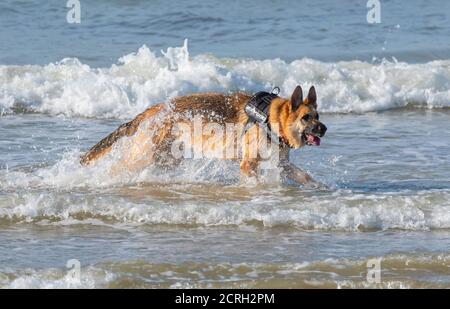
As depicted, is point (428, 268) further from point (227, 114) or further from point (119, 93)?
point (119, 93)

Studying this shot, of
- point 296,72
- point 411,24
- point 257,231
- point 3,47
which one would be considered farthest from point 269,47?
point 257,231

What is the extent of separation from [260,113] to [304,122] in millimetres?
436

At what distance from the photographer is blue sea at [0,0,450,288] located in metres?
7.32

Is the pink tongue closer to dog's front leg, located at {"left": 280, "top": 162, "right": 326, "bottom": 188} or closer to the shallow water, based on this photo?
dog's front leg, located at {"left": 280, "top": 162, "right": 326, "bottom": 188}

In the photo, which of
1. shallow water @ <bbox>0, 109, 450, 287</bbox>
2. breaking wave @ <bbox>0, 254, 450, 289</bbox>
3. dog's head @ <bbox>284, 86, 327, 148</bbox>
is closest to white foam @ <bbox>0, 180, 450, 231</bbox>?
shallow water @ <bbox>0, 109, 450, 287</bbox>

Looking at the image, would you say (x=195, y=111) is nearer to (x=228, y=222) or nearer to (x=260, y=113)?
(x=260, y=113)

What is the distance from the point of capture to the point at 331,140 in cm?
1183

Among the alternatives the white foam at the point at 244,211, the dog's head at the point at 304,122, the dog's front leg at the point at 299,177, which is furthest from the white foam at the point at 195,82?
the white foam at the point at 244,211

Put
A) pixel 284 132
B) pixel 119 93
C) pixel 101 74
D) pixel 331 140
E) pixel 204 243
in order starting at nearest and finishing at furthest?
1. pixel 204 243
2. pixel 284 132
3. pixel 331 140
4. pixel 119 93
5. pixel 101 74

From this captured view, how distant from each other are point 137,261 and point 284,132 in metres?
2.68

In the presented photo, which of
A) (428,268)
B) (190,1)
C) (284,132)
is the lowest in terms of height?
(428,268)

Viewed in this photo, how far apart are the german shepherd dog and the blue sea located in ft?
0.55

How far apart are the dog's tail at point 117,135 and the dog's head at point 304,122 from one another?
1282 mm

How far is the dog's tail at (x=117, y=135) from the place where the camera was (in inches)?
384
